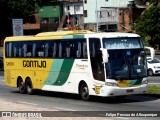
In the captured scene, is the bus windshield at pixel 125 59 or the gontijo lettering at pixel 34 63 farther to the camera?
the gontijo lettering at pixel 34 63

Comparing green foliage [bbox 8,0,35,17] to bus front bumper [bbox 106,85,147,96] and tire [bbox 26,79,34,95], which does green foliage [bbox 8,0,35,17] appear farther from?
bus front bumper [bbox 106,85,147,96]

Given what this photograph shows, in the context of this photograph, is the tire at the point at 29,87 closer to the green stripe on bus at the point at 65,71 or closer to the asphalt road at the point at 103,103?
the asphalt road at the point at 103,103

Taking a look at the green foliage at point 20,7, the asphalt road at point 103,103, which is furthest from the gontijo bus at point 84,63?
the green foliage at point 20,7

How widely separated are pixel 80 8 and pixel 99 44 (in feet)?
277

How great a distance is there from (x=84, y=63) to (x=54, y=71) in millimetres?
2784

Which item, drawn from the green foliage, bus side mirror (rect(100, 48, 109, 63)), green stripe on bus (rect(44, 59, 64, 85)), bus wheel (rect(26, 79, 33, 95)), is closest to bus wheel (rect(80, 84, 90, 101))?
→ green stripe on bus (rect(44, 59, 64, 85))

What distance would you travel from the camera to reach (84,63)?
21531 mm

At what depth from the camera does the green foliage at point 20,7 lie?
271 feet

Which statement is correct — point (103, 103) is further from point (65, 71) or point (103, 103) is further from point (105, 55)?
point (65, 71)

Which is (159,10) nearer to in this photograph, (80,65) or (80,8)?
(80,8)

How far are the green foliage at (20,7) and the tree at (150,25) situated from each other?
23330 mm

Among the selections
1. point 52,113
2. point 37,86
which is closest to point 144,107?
point 52,113

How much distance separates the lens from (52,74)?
79.2ft

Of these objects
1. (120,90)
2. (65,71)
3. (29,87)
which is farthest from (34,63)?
(120,90)
